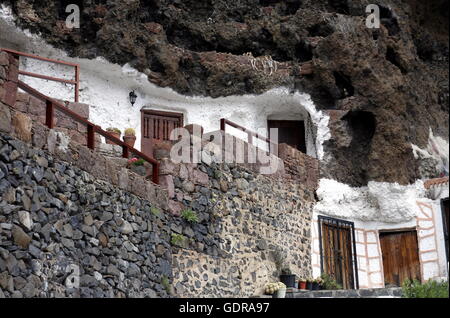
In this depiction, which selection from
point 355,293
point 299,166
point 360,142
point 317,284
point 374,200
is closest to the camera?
point 355,293

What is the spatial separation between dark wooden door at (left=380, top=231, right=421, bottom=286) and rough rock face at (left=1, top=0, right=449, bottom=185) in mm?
1539

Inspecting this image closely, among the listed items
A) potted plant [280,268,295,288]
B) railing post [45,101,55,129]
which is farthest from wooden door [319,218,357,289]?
railing post [45,101,55,129]

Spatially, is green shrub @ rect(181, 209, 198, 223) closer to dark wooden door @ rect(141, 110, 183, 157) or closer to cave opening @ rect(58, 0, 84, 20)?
dark wooden door @ rect(141, 110, 183, 157)

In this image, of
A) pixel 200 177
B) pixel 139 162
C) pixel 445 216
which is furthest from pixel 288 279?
pixel 445 216

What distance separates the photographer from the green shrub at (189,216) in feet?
49.0

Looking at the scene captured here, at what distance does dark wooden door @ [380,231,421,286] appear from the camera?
19.7 meters

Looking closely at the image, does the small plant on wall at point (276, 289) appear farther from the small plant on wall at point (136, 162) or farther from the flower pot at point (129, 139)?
the flower pot at point (129, 139)

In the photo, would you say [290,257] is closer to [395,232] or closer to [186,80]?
[395,232]

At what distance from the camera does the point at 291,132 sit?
22.1 m

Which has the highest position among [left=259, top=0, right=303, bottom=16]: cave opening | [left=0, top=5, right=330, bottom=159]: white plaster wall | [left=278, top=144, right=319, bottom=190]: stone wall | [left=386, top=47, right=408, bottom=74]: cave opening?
[left=259, top=0, right=303, bottom=16]: cave opening

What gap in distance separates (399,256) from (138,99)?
7935mm

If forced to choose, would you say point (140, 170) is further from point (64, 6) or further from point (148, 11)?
point (148, 11)

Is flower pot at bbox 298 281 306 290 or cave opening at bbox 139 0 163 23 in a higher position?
cave opening at bbox 139 0 163 23

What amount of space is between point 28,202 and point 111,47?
27.8 ft
